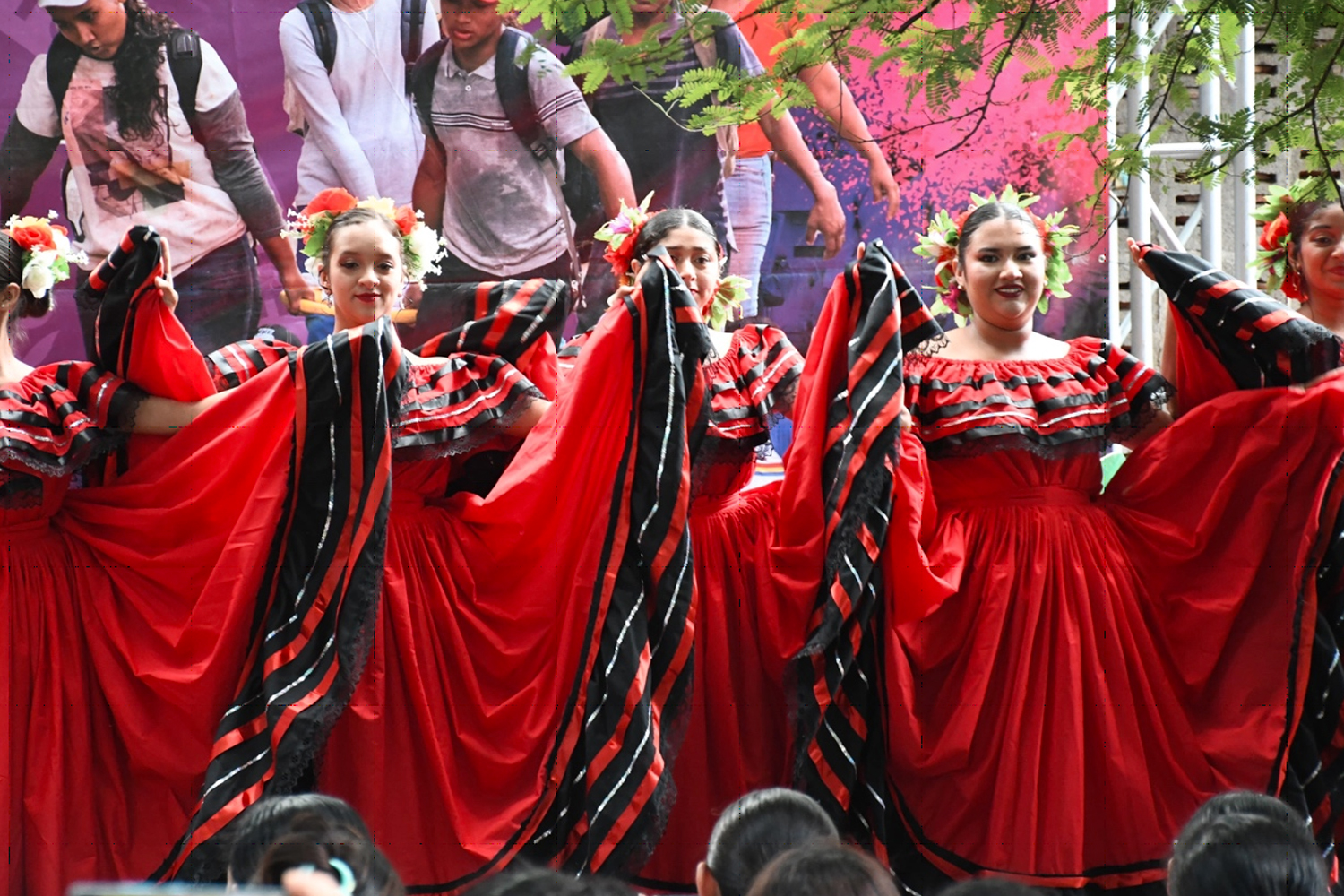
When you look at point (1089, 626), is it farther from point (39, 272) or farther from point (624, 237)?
point (39, 272)

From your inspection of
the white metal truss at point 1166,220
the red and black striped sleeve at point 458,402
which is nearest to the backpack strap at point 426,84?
the red and black striped sleeve at point 458,402

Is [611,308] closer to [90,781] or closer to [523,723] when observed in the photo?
[523,723]

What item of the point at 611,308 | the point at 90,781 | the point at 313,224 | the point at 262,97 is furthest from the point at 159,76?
the point at 90,781

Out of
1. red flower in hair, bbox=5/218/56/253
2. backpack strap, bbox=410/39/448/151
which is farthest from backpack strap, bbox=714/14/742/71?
red flower in hair, bbox=5/218/56/253

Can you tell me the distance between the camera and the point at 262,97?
5.08m

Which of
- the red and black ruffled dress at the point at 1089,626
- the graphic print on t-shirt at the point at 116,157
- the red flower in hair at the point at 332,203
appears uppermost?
the graphic print on t-shirt at the point at 116,157

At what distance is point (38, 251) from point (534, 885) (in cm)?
251

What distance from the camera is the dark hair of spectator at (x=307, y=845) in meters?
1.60

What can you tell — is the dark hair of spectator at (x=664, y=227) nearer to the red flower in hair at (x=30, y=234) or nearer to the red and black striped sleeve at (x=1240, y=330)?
the red and black striped sleeve at (x=1240, y=330)

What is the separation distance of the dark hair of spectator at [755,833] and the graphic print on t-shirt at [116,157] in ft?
12.9

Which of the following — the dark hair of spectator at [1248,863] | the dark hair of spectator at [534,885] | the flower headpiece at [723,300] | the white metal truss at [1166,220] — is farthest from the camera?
the white metal truss at [1166,220]

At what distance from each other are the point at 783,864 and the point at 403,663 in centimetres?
171

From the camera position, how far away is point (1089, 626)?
3.17 m

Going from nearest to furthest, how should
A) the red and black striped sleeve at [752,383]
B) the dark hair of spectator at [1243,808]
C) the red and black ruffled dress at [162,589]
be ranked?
the dark hair of spectator at [1243,808], the red and black ruffled dress at [162,589], the red and black striped sleeve at [752,383]
